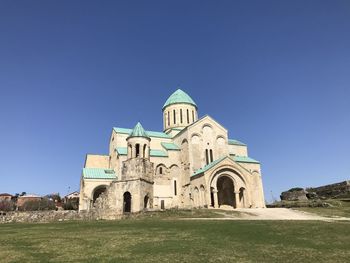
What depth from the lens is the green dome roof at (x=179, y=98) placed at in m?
43.2

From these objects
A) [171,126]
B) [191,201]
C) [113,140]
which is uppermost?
[171,126]

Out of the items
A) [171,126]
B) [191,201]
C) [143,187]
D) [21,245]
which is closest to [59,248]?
[21,245]

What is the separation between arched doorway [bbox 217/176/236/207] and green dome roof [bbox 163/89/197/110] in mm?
13334

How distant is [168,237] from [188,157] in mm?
23975

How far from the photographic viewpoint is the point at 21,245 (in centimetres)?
1066

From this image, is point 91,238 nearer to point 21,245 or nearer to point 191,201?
point 21,245

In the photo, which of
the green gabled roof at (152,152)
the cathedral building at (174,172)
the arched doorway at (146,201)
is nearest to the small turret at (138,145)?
the cathedral building at (174,172)

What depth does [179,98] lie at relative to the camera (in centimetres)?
4359

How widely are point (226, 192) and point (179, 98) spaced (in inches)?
617

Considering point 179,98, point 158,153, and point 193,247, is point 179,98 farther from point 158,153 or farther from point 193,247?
point 193,247

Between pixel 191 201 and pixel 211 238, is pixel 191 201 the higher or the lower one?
the higher one

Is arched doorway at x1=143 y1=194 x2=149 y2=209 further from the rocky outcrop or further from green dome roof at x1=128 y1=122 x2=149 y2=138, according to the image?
the rocky outcrop

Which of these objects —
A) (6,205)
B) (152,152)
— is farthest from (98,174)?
(6,205)

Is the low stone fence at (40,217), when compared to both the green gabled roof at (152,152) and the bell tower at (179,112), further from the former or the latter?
the bell tower at (179,112)
